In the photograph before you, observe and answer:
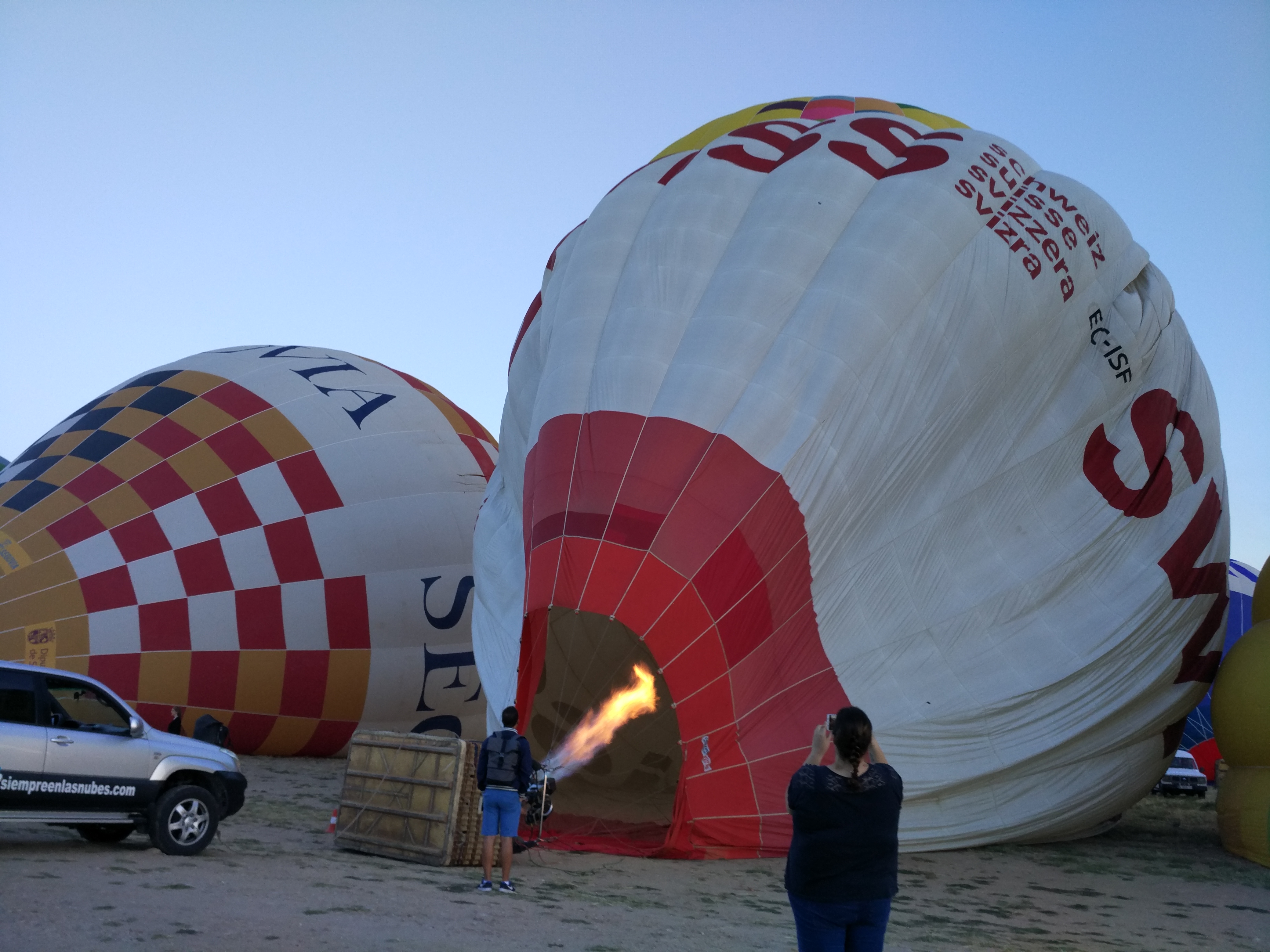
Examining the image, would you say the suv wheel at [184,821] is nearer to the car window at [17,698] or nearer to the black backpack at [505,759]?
the car window at [17,698]

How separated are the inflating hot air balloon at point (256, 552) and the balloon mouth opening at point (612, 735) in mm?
4142

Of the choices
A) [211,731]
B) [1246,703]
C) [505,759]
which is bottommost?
[505,759]

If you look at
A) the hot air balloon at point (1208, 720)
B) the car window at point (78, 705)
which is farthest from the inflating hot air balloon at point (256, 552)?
the hot air balloon at point (1208, 720)

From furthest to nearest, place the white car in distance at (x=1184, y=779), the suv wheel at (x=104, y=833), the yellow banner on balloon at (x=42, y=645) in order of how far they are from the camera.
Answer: the white car in distance at (x=1184, y=779)
the yellow banner on balloon at (x=42, y=645)
the suv wheel at (x=104, y=833)

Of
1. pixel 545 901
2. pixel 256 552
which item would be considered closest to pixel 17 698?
pixel 545 901

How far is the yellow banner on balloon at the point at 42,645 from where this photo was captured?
9852mm

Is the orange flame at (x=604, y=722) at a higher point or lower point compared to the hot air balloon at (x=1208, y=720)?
lower

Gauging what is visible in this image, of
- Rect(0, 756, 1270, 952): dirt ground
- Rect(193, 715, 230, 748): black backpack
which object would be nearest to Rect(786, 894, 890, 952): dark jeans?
Rect(0, 756, 1270, 952): dirt ground

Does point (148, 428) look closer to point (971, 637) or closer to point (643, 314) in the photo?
point (643, 314)

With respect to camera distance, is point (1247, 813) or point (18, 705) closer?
point (18, 705)

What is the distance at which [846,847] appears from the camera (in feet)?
10.5

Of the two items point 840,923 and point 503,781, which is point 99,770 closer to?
point 503,781

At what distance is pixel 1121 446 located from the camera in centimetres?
970

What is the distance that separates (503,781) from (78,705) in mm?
2611
